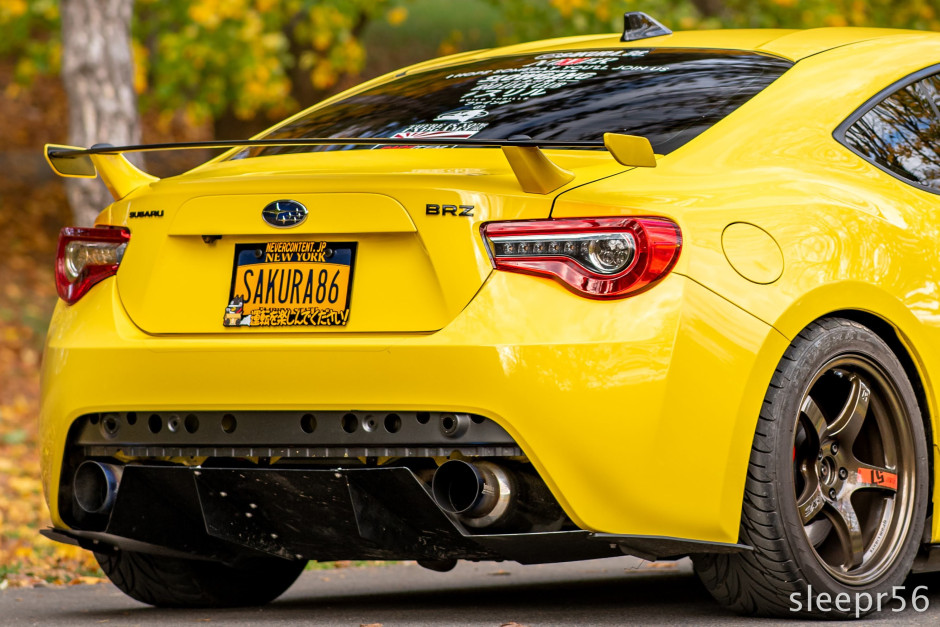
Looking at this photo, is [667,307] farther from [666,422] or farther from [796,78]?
[796,78]

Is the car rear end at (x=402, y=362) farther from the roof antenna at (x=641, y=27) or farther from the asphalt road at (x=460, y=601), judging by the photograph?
the roof antenna at (x=641, y=27)

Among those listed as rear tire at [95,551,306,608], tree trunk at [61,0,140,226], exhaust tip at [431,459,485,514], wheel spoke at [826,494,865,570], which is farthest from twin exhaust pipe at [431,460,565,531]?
tree trunk at [61,0,140,226]

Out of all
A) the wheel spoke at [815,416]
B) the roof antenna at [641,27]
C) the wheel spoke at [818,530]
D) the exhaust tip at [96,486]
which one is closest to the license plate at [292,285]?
the exhaust tip at [96,486]

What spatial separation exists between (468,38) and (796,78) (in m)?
32.1

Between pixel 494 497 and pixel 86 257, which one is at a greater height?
pixel 86 257

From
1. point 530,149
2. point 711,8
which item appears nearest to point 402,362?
point 530,149

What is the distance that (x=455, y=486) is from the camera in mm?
3914

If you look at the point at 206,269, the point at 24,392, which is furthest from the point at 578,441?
the point at 24,392

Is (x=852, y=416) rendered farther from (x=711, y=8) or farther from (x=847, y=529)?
(x=711, y=8)

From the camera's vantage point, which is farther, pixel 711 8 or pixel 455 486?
pixel 711 8

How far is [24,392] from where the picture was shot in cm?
1310

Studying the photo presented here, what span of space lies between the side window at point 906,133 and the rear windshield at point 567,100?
1.09 feet

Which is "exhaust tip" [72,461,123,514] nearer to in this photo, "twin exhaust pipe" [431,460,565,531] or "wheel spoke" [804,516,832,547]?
"twin exhaust pipe" [431,460,565,531]

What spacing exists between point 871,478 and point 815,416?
31 centimetres
